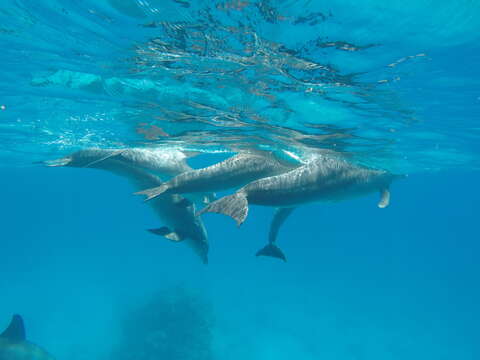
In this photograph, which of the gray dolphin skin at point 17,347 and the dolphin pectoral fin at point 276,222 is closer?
the dolphin pectoral fin at point 276,222

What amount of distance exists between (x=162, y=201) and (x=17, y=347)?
809 centimetres

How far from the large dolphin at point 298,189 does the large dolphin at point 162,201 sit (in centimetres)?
198

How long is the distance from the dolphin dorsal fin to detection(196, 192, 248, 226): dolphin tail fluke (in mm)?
10405

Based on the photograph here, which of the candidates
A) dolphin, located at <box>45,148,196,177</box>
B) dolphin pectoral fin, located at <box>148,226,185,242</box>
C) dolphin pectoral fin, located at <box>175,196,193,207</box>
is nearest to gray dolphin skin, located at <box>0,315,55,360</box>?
dolphin, located at <box>45,148,196,177</box>

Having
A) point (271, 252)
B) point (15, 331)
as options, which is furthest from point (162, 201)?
point (15, 331)

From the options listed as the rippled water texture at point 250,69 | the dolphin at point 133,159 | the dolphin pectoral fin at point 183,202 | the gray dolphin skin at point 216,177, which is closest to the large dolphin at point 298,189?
the gray dolphin skin at point 216,177

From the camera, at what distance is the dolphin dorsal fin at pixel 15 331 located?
1179cm

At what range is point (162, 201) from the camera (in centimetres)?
923

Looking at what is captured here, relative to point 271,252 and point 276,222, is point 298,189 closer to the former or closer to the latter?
point 271,252

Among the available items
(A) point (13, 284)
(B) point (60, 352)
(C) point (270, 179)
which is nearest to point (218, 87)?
(C) point (270, 179)

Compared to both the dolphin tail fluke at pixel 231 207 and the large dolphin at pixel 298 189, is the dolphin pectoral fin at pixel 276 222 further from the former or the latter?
the dolphin tail fluke at pixel 231 207

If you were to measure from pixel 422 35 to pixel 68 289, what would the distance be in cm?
6206

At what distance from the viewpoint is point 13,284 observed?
2331 inches

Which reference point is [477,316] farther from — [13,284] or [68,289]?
[13,284]
